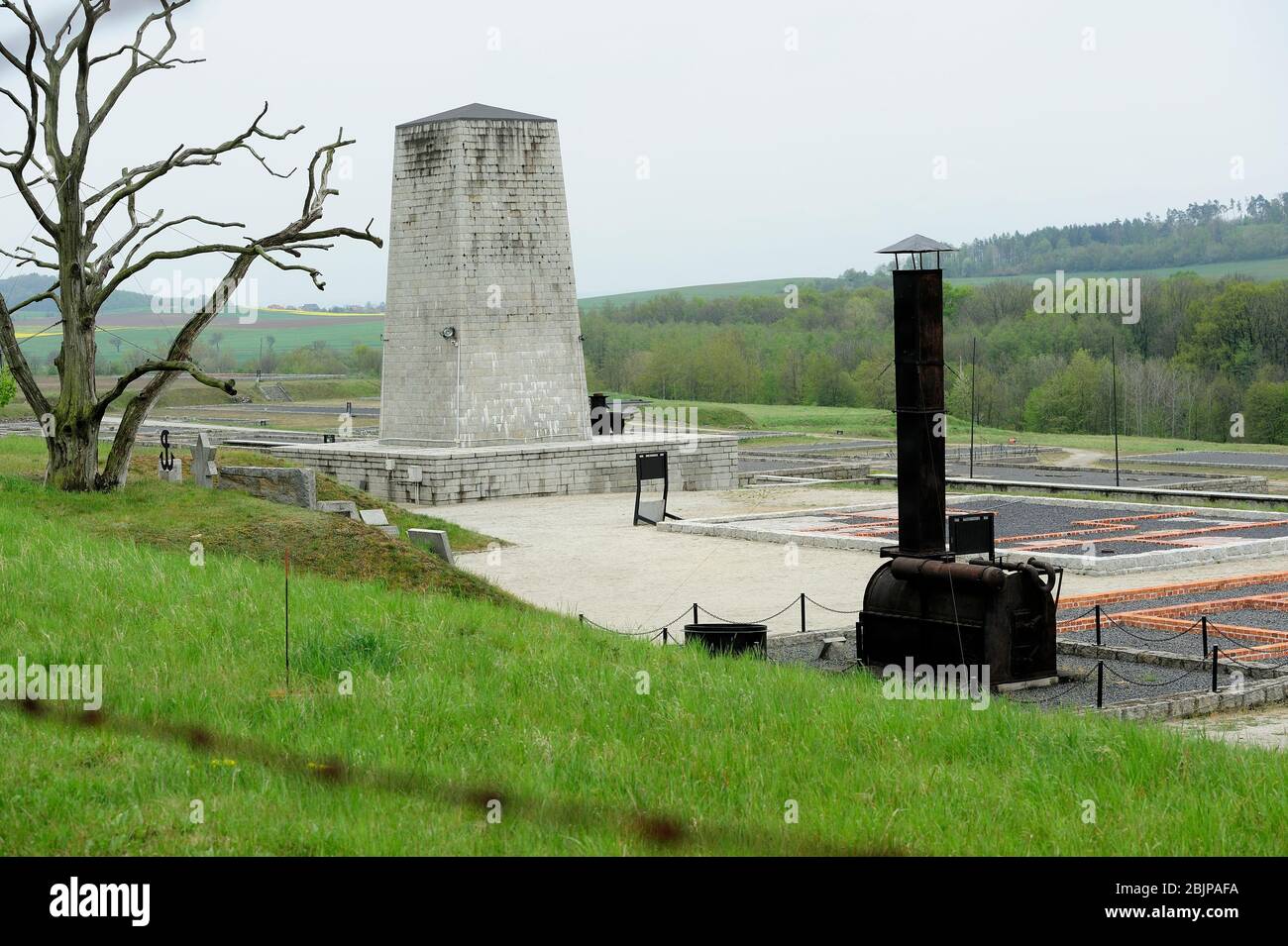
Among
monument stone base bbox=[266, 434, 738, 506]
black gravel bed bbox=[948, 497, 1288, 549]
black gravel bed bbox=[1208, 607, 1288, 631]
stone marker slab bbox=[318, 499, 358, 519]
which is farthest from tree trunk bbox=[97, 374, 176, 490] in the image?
black gravel bed bbox=[948, 497, 1288, 549]

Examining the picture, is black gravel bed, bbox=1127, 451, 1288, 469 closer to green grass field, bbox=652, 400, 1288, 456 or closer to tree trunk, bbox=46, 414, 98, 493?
green grass field, bbox=652, 400, 1288, 456

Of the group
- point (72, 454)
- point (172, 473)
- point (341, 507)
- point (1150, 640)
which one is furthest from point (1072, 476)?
point (72, 454)

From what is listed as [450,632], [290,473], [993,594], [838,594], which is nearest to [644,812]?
[450,632]

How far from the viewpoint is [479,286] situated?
34688mm

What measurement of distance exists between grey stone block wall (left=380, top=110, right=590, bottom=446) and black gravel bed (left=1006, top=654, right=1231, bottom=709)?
2197 centimetres

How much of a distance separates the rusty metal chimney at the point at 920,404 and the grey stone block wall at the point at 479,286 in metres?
21.1

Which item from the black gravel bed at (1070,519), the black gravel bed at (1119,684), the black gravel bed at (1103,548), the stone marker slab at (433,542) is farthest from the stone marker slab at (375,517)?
the black gravel bed at (1119,684)

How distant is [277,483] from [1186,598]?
12984 mm

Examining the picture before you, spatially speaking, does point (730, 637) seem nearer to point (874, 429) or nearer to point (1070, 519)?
point (1070, 519)

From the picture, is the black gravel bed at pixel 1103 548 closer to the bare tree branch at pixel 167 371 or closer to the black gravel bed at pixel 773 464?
the bare tree branch at pixel 167 371

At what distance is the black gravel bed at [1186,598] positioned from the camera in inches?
722

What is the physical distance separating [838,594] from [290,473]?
8297mm

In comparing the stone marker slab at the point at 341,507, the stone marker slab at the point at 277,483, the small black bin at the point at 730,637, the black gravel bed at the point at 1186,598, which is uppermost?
the stone marker slab at the point at 277,483
